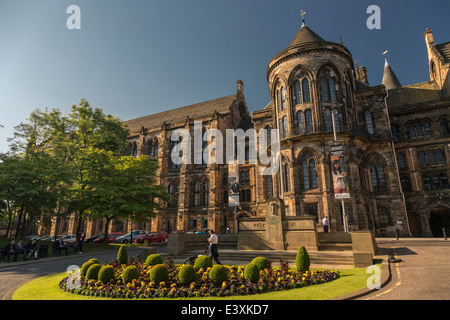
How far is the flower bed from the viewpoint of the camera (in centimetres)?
749

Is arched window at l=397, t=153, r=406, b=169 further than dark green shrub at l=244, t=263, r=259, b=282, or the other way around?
arched window at l=397, t=153, r=406, b=169

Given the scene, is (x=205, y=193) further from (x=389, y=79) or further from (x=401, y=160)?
(x=389, y=79)

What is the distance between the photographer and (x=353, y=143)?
92.2 feet

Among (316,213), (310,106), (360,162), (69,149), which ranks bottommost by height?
(316,213)

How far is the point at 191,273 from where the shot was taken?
827 cm

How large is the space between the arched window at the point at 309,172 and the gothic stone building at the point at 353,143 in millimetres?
106

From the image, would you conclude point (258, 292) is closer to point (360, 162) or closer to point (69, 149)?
point (360, 162)

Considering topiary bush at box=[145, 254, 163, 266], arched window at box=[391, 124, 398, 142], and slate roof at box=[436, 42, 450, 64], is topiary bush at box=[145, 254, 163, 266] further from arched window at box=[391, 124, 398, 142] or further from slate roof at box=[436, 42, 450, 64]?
slate roof at box=[436, 42, 450, 64]

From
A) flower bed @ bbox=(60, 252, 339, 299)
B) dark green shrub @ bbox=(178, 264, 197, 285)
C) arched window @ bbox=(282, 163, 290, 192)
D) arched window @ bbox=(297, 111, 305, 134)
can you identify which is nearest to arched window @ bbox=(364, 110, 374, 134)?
arched window @ bbox=(297, 111, 305, 134)

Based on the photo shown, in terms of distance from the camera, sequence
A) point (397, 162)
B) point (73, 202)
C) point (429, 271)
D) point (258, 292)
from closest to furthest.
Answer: point (258, 292) < point (429, 271) < point (73, 202) < point (397, 162)

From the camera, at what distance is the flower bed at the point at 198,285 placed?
7.49 meters

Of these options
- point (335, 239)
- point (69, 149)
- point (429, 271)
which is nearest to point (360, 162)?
point (335, 239)

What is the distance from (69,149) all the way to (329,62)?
107ft

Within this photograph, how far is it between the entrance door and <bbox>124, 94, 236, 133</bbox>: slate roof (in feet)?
107
